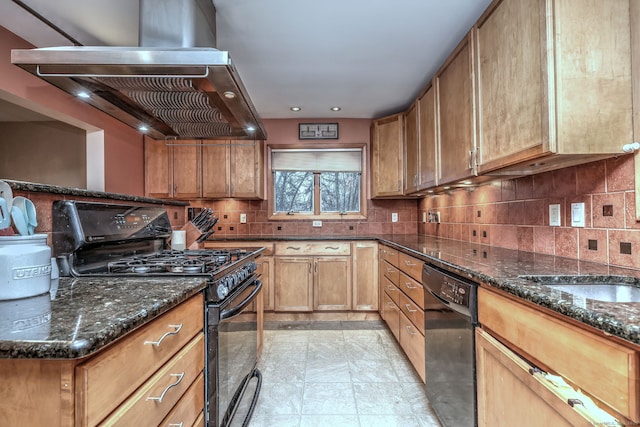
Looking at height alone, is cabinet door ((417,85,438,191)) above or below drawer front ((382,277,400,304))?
above

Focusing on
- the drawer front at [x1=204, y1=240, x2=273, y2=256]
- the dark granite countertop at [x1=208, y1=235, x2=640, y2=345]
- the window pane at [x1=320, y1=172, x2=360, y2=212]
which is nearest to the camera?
the dark granite countertop at [x1=208, y1=235, x2=640, y2=345]

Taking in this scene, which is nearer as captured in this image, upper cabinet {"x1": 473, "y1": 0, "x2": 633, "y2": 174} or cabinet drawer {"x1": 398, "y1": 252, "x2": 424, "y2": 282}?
upper cabinet {"x1": 473, "y1": 0, "x2": 633, "y2": 174}

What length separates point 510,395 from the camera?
101 centimetres

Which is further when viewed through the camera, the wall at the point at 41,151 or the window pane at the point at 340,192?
the window pane at the point at 340,192

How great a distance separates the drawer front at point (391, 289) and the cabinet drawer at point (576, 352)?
1447 millimetres

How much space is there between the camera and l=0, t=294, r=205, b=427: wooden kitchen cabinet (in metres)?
0.58

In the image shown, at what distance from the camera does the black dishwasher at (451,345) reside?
1266 millimetres

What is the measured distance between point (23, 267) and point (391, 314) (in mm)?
2500

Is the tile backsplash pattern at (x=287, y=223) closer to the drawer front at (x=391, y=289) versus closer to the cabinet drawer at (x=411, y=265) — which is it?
the drawer front at (x=391, y=289)

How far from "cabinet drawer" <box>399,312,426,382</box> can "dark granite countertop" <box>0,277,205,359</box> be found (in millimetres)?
1433

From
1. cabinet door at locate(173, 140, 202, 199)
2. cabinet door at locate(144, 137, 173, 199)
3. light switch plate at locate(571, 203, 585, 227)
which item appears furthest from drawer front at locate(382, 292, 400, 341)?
cabinet door at locate(144, 137, 173, 199)

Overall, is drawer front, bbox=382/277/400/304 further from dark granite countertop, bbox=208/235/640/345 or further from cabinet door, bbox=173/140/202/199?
cabinet door, bbox=173/140/202/199

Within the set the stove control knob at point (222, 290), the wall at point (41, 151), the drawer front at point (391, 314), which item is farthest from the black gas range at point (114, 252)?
the wall at point (41, 151)

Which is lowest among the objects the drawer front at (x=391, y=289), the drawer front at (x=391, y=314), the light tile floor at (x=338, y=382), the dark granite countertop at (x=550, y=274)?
the light tile floor at (x=338, y=382)
